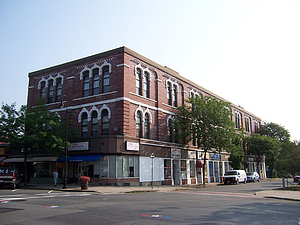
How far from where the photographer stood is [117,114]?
27875 mm

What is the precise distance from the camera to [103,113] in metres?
29.2

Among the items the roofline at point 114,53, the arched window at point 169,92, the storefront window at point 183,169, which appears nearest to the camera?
the roofline at point 114,53

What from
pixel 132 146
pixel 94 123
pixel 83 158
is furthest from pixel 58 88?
pixel 132 146

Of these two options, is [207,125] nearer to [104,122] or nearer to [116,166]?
[104,122]

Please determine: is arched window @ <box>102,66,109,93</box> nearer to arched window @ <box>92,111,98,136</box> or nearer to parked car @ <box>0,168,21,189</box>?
arched window @ <box>92,111,98,136</box>

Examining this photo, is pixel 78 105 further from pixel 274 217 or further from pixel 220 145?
pixel 274 217

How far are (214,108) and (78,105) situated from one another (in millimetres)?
16148

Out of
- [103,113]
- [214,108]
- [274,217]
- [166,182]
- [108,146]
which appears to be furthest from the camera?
[214,108]

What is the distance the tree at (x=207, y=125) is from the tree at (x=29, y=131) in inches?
549

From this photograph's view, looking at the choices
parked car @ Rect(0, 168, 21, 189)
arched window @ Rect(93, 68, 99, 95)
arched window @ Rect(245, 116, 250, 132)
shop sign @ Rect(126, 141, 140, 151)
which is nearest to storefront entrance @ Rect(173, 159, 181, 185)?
shop sign @ Rect(126, 141, 140, 151)

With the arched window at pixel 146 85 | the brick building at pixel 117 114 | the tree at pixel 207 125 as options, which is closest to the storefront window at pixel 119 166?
the brick building at pixel 117 114

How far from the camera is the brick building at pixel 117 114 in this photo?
89.6 feet

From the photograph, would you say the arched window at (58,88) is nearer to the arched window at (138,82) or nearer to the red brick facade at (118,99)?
the red brick facade at (118,99)

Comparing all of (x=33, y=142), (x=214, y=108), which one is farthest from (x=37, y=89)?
(x=214, y=108)
